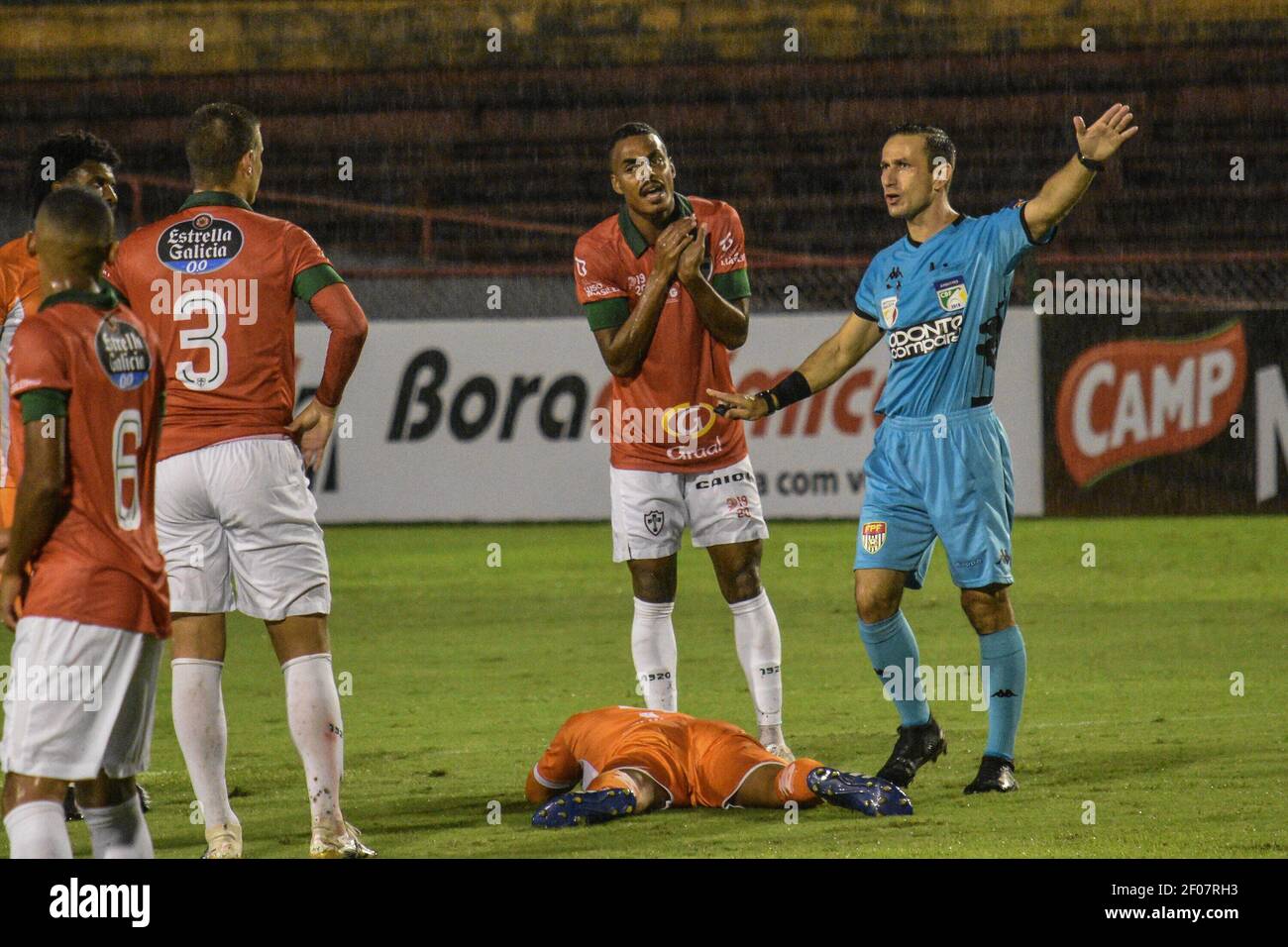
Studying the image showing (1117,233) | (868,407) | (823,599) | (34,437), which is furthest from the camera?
(1117,233)

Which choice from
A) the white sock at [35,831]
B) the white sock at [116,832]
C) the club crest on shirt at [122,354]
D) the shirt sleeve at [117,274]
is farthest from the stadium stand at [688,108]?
the white sock at [35,831]

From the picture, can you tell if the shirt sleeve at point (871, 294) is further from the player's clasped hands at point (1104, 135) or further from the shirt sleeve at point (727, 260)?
the player's clasped hands at point (1104, 135)

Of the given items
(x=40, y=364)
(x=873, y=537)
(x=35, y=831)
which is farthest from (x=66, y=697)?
(x=873, y=537)

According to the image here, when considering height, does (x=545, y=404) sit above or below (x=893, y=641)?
above

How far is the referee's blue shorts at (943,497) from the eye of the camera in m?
5.70

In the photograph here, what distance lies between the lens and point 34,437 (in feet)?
12.2

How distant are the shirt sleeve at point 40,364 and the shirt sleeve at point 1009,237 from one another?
3.13 m

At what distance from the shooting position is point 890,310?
232 inches

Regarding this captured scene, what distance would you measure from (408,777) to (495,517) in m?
8.55

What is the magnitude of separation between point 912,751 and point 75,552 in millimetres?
3051

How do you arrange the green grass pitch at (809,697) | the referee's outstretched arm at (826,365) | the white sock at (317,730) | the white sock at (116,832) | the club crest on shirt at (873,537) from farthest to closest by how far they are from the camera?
the referee's outstretched arm at (826,365)
the club crest on shirt at (873,537)
the green grass pitch at (809,697)
the white sock at (317,730)
the white sock at (116,832)
